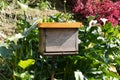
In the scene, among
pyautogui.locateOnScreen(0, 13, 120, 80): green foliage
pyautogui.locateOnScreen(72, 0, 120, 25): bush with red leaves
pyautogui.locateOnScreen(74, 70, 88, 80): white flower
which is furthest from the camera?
pyautogui.locateOnScreen(72, 0, 120, 25): bush with red leaves

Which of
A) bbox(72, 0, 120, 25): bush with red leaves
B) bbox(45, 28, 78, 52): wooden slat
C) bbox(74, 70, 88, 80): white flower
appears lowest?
bbox(74, 70, 88, 80): white flower

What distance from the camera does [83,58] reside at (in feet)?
12.7

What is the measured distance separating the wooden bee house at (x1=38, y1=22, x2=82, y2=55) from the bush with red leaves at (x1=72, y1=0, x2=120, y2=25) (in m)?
3.50

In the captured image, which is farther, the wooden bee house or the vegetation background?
the vegetation background

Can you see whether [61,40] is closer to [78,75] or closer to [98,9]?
[78,75]

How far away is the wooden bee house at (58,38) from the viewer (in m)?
3.43

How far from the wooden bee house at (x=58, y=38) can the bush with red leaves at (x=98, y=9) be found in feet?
11.5

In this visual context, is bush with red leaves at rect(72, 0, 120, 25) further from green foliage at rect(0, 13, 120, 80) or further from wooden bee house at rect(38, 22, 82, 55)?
wooden bee house at rect(38, 22, 82, 55)

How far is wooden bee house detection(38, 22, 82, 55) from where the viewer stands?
3428 mm

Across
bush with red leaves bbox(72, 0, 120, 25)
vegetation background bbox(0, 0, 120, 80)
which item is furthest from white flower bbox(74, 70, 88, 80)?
bush with red leaves bbox(72, 0, 120, 25)

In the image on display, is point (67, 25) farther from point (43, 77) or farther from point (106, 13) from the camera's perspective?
point (106, 13)

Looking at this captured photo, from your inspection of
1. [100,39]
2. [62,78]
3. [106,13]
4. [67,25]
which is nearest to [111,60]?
[100,39]

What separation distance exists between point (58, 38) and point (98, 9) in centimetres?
384

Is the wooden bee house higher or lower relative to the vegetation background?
higher
